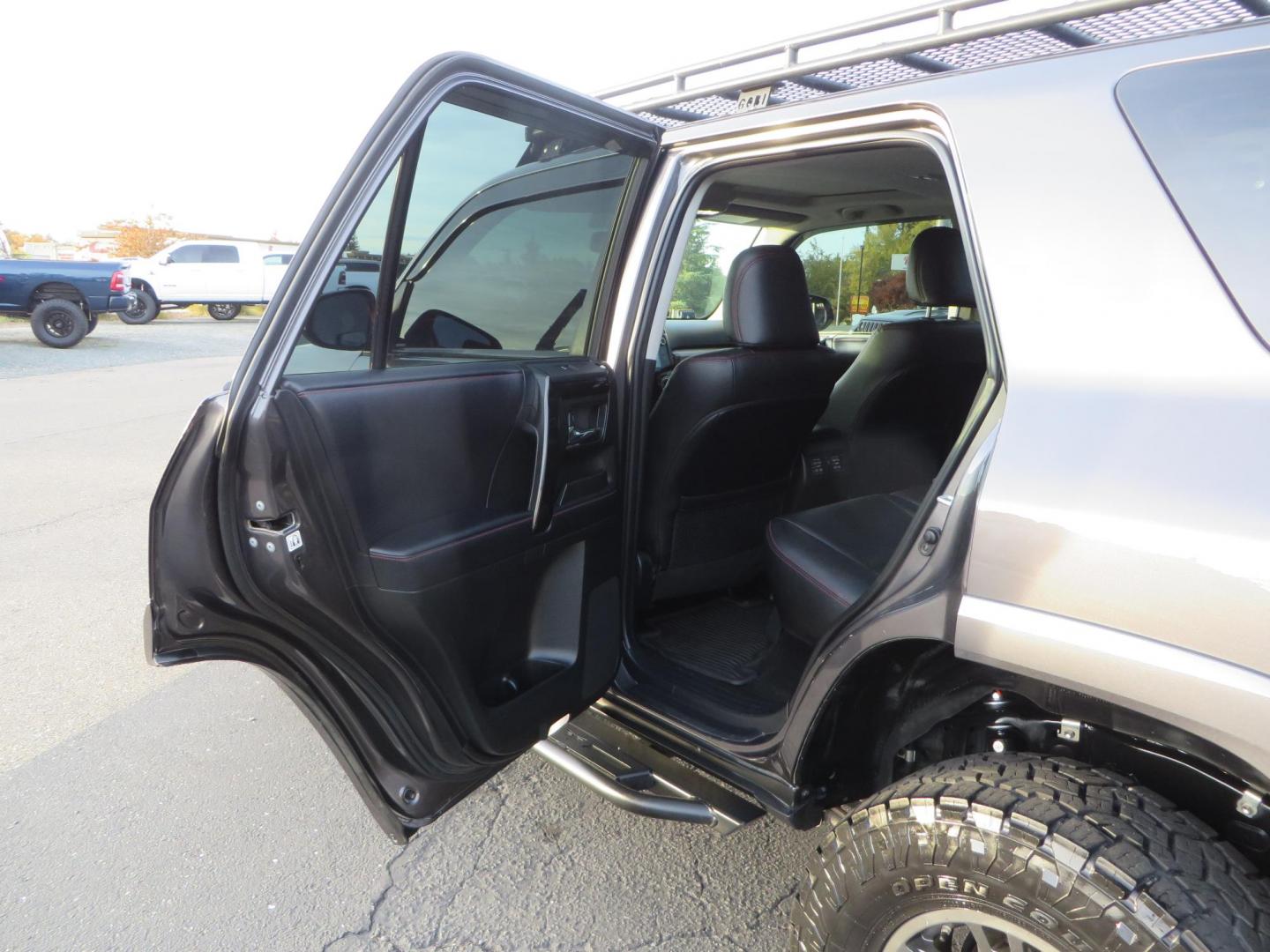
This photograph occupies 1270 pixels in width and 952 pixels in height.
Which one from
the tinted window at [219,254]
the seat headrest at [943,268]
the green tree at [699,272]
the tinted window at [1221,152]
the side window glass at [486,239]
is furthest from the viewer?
the tinted window at [219,254]

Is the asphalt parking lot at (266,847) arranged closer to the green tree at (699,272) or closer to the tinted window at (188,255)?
the green tree at (699,272)

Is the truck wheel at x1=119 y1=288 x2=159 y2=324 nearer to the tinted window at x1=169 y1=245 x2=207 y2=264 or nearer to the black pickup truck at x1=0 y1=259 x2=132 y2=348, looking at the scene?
the tinted window at x1=169 y1=245 x2=207 y2=264

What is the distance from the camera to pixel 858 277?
428 cm

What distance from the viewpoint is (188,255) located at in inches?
775

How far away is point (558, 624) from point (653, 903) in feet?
2.48

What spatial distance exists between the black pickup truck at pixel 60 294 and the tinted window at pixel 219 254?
5.70 metres

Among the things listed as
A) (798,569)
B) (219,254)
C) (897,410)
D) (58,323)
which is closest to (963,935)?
(798,569)

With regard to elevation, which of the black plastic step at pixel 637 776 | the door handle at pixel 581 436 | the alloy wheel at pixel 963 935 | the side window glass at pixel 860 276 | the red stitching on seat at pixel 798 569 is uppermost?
the side window glass at pixel 860 276

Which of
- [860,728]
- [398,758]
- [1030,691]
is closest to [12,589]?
[398,758]

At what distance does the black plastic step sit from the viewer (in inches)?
79.6

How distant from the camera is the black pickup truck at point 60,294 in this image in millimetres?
13156

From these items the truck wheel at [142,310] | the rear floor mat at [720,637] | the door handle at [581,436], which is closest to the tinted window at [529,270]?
the door handle at [581,436]

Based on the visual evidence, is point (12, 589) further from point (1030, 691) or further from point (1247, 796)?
point (1247, 796)

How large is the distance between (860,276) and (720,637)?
223 centimetres
